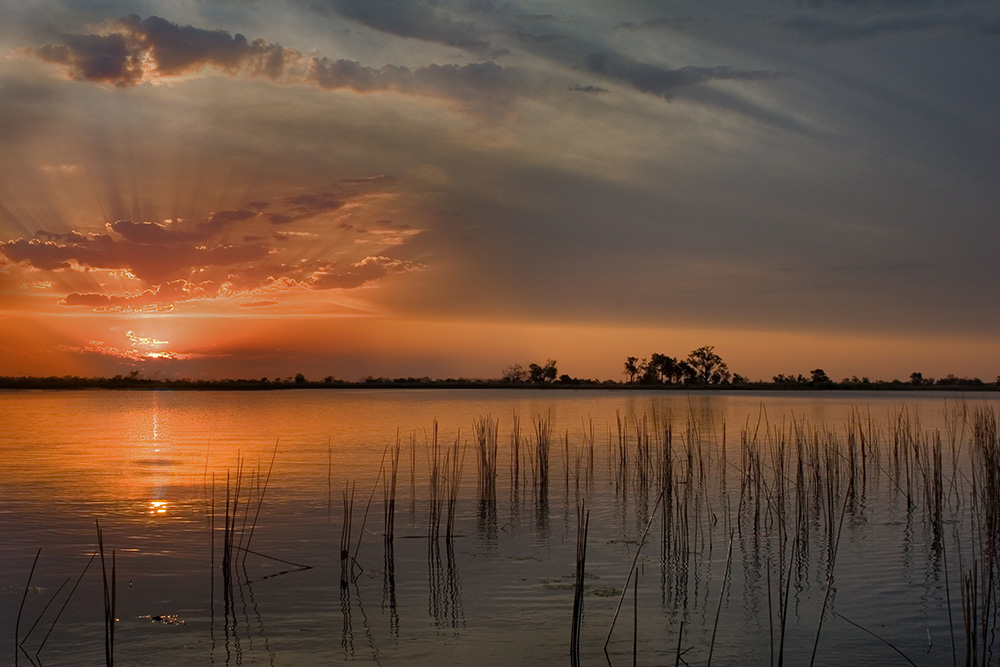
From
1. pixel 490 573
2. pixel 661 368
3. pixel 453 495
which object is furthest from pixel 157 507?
pixel 661 368

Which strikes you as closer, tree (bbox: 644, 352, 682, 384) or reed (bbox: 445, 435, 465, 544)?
reed (bbox: 445, 435, 465, 544)

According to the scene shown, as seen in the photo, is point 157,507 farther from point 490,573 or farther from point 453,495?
point 490,573

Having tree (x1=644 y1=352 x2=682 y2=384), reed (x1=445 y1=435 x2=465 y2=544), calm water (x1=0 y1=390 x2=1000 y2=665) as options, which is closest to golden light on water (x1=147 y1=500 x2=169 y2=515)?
calm water (x1=0 y1=390 x2=1000 y2=665)

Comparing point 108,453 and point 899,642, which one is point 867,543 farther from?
point 108,453

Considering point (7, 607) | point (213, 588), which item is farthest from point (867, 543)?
point (7, 607)

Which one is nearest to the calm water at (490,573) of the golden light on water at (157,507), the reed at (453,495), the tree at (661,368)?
the golden light on water at (157,507)

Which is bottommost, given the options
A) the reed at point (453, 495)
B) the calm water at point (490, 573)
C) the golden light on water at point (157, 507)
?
the calm water at point (490, 573)

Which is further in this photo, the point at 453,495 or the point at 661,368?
the point at 661,368

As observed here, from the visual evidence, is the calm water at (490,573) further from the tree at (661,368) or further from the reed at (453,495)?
the tree at (661,368)

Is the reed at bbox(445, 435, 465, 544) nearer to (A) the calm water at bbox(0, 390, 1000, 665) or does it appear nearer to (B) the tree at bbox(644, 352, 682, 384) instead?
(A) the calm water at bbox(0, 390, 1000, 665)

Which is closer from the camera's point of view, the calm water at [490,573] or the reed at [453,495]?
the calm water at [490,573]

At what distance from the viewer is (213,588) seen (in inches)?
369

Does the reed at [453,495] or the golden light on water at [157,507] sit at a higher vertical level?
the reed at [453,495]

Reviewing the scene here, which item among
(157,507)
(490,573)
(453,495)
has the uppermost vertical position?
(453,495)
